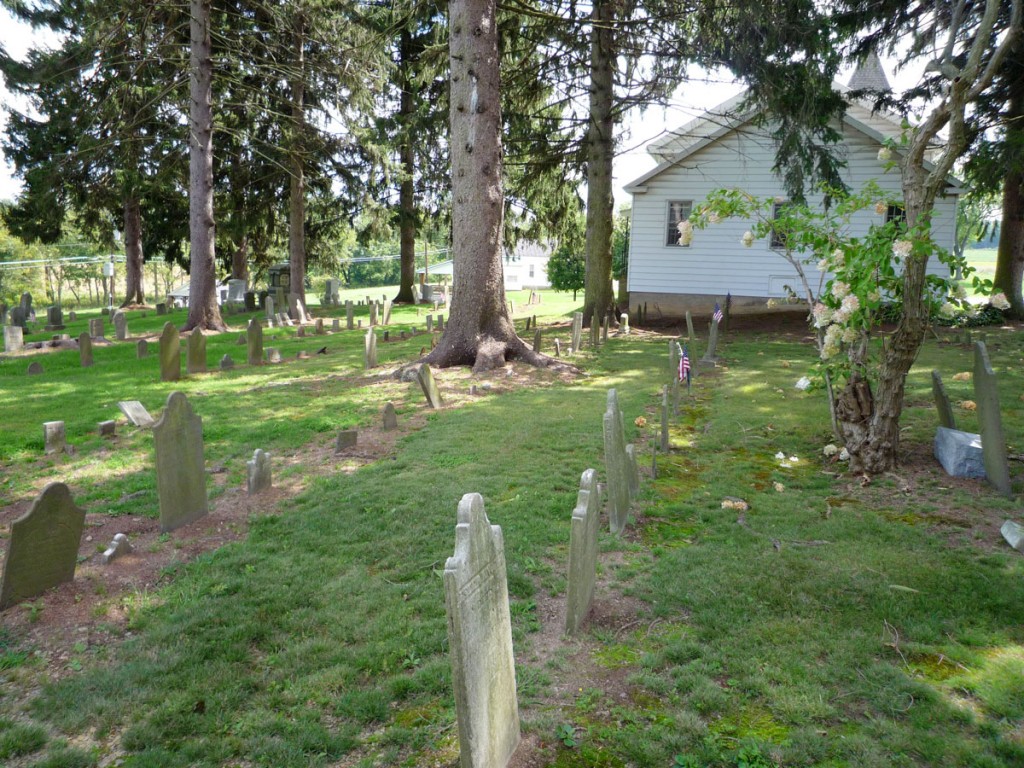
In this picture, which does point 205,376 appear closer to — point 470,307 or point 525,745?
point 470,307

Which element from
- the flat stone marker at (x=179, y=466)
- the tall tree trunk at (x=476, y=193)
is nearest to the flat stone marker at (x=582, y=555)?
the flat stone marker at (x=179, y=466)

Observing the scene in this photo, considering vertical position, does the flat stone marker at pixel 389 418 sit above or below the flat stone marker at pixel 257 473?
above

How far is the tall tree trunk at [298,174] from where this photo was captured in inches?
902

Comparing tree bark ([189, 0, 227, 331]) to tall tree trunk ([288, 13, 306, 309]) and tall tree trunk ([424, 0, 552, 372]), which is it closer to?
tall tree trunk ([288, 13, 306, 309])

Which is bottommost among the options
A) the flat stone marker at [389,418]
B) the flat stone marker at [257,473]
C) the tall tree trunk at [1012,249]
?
the flat stone marker at [257,473]

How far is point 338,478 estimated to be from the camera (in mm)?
7602

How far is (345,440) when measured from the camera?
28.3 ft

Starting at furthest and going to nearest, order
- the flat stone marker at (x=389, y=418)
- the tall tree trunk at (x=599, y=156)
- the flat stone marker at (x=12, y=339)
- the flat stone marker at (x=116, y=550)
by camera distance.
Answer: the tall tree trunk at (x=599, y=156) → the flat stone marker at (x=12, y=339) → the flat stone marker at (x=389, y=418) → the flat stone marker at (x=116, y=550)

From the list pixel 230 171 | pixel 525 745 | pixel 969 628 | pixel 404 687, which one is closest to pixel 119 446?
pixel 404 687

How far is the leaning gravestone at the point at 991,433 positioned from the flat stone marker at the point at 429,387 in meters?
6.79

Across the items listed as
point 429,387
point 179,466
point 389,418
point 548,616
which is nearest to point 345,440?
point 389,418

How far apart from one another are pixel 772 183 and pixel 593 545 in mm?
20822

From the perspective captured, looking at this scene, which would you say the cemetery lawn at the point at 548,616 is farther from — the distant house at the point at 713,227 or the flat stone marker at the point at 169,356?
the distant house at the point at 713,227

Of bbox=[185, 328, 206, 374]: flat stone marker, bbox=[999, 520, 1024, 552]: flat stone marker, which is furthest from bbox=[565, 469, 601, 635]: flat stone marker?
bbox=[185, 328, 206, 374]: flat stone marker
